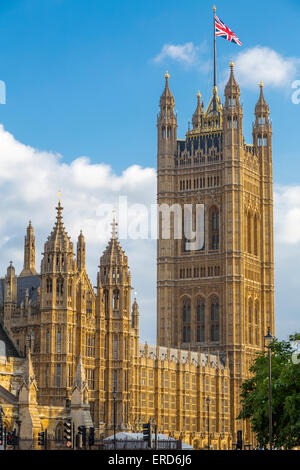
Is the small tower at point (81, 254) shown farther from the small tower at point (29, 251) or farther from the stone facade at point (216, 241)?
the stone facade at point (216, 241)

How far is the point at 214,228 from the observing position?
172750mm

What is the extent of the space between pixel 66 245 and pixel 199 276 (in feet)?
247

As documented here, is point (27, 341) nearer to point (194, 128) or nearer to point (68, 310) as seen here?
point (68, 310)

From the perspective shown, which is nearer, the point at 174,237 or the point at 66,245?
the point at 66,245

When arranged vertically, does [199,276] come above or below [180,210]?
below

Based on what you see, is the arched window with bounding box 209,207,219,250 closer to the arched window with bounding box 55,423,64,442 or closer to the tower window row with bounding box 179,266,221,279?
the tower window row with bounding box 179,266,221,279

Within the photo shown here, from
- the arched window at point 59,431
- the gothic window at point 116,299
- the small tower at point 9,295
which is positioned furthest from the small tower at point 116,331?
the arched window at point 59,431

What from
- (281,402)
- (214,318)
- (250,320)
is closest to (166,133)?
(214,318)

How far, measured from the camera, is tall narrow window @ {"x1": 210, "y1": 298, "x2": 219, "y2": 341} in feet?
554

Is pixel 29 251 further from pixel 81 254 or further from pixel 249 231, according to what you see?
pixel 249 231

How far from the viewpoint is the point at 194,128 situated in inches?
7101

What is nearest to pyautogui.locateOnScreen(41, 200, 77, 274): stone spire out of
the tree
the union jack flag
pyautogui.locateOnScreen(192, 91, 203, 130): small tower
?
the tree
